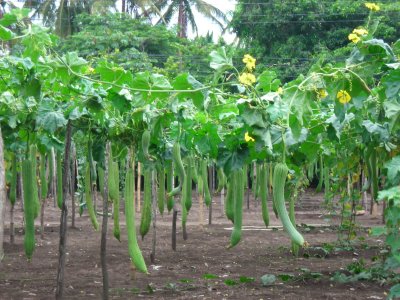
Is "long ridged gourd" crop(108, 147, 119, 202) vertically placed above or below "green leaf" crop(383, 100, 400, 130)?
below

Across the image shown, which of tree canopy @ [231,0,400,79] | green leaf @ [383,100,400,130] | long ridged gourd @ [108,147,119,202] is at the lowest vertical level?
long ridged gourd @ [108,147,119,202]

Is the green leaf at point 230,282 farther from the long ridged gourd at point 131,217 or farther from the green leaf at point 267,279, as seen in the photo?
the long ridged gourd at point 131,217

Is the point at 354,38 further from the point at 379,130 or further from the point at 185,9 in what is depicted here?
the point at 185,9

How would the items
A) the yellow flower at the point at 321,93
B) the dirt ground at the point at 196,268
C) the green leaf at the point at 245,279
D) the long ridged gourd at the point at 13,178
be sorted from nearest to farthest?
the yellow flower at the point at 321,93
the dirt ground at the point at 196,268
the long ridged gourd at the point at 13,178
the green leaf at the point at 245,279

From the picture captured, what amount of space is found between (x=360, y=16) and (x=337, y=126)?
63.2 ft

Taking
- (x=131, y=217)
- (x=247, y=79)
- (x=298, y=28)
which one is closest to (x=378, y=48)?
(x=247, y=79)

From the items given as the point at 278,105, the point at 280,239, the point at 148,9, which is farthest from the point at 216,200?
the point at 278,105

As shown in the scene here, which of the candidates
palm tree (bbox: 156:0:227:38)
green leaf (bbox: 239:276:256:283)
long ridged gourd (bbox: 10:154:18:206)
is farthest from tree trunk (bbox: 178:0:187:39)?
green leaf (bbox: 239:276:256:283)

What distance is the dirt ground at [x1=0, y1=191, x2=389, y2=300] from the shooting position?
7207mm

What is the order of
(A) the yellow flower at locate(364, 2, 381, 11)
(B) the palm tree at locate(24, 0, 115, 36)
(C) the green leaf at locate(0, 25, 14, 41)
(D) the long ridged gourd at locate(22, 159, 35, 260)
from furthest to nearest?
(B) the palm tree at locate(24, 0, 115, 36) < (D) the long ridged gourd at locate(22, 159, 35, 260) < (C) the green leaf at locate(0, 25, 14, 41) < (A) the yellow flower at locate(364, 2, 381, 11)

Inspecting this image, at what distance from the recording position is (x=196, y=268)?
8.92 metres

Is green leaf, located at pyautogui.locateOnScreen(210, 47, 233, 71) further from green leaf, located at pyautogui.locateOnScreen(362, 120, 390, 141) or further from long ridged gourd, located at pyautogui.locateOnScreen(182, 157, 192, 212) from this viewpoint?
long ridged gourd, located at pyautogui.locateOnScreen(182, 157, 192, 212)

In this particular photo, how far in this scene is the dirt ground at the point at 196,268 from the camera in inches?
284

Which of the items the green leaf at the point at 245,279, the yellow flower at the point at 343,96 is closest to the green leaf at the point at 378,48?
the yellow flower at the point at 343,96
